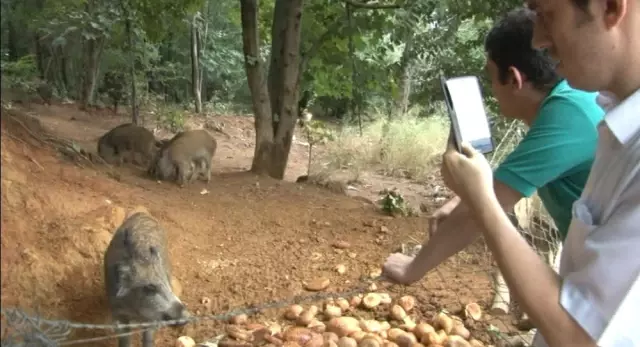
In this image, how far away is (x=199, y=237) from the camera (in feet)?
10.2

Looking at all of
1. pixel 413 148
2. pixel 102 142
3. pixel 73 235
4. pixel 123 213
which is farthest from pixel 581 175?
pixel 413 148

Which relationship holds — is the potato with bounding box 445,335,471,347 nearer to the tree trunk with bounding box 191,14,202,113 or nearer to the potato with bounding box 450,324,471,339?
the potato with bounding box 450,324,471,339

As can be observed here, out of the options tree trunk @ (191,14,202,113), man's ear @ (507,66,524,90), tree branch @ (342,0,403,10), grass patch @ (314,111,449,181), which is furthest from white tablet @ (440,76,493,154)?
tree trunk @ (191,14,202,113)

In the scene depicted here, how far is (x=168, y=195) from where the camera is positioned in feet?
12.0

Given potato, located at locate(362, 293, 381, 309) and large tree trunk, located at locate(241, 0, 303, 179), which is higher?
large tree trunk, located at locate(241, 0, 303, 179)

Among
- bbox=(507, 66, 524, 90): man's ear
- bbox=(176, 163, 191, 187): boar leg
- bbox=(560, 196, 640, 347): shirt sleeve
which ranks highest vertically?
bbox=(507, 66, 524, 90): man's ear

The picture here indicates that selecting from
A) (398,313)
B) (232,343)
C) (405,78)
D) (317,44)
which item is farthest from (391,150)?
(232,343)

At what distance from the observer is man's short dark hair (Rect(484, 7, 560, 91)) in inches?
66.7

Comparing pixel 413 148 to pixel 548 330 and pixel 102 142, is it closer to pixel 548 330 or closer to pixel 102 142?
pixel 102 142

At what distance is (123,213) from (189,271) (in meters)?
0.36

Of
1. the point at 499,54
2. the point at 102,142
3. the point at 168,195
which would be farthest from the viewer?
Result: the point at 102,142

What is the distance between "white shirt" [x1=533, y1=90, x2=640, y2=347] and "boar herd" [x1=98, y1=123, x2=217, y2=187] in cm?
319

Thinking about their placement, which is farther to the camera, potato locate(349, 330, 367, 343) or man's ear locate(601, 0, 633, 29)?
potato locate(349, 330, 367, 343)

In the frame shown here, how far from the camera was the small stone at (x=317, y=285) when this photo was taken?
110 inches
